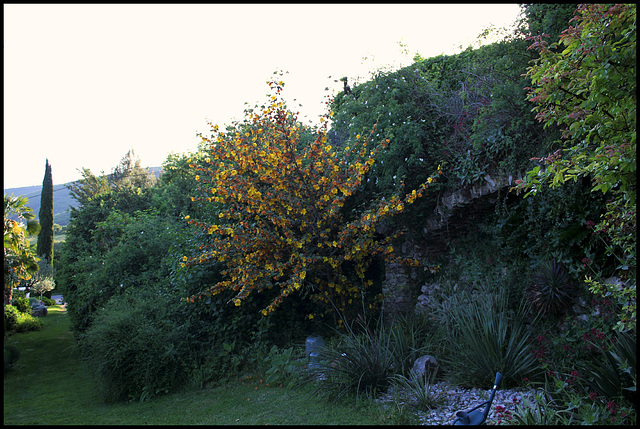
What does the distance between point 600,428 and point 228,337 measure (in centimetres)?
519

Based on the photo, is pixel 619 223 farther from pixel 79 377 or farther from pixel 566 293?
pixel 79 377

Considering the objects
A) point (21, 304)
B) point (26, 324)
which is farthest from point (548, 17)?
point (21, 304)

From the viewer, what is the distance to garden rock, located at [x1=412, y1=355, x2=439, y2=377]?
175 inches

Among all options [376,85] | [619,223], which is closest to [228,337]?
[376,85]

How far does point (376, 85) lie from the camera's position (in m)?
7.04

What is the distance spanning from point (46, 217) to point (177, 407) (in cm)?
2390

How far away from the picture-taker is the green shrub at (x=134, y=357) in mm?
6098

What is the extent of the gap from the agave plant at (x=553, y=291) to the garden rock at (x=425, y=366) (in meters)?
1.35

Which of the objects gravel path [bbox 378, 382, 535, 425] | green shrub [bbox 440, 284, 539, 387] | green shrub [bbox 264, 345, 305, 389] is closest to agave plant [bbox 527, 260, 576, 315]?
green shrub [bbox 440, 284, 539, 387]

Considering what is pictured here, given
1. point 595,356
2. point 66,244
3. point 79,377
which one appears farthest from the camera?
point 66,244

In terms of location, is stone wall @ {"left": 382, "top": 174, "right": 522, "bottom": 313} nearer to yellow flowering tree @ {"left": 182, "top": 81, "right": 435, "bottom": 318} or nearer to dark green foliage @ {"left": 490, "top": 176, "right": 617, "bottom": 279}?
dark green foliage @ {"left": 490, "top": 176, "right": 617, "bottom": 279}

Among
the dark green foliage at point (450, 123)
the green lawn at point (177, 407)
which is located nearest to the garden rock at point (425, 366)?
the green lawn at point (177, 407)

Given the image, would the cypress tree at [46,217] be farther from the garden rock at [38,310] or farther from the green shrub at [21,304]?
the green shrub at [21,304]

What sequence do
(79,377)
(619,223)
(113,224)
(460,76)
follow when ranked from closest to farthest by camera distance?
(619,223) → (460,76) → (79,377) → (113,224)
